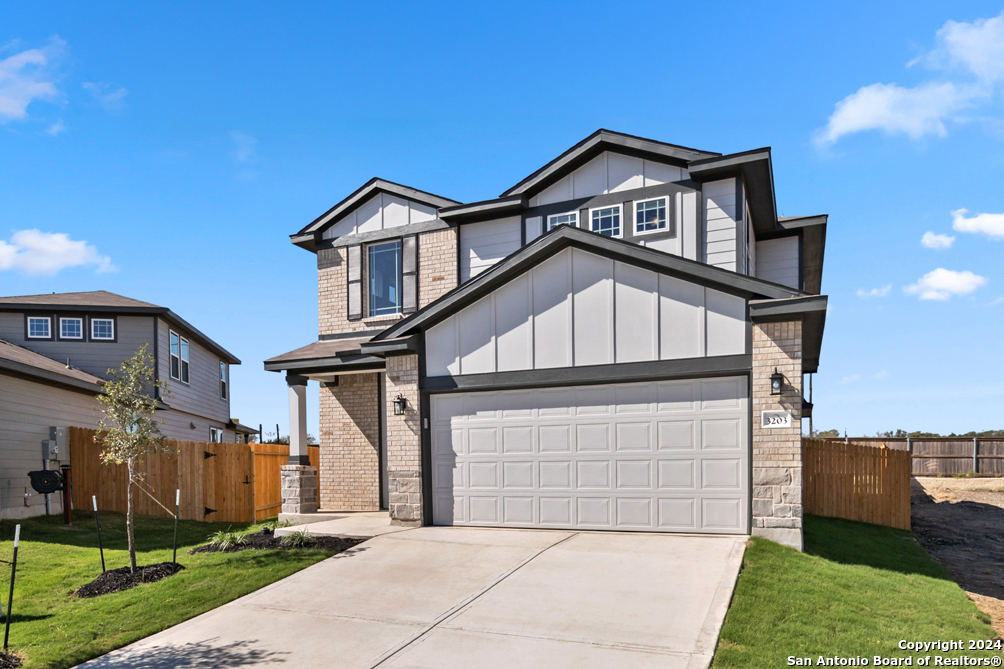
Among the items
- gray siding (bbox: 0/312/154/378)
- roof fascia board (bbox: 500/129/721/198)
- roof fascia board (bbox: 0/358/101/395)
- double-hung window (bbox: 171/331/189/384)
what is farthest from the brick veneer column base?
double-hung window (bbox: 171/331/189/384)

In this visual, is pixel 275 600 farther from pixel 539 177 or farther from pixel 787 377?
pixel 539 177

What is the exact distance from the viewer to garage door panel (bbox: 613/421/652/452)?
11.2 metres

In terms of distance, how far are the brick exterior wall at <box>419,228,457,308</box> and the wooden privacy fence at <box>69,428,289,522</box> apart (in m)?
6.01

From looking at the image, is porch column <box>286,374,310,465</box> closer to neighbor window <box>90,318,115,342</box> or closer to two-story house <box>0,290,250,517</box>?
two-story house <box>0,290,250,517</box>

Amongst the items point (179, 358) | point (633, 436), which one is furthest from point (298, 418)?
point (179, 358)

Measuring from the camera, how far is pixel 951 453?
27.1m

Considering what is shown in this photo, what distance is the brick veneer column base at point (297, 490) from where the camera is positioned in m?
14.8

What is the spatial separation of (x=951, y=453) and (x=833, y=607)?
24.0 meters

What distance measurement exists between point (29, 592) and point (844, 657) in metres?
10.2

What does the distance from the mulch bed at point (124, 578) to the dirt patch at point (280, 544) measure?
1305 millimetres

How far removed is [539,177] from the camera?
1503 cm

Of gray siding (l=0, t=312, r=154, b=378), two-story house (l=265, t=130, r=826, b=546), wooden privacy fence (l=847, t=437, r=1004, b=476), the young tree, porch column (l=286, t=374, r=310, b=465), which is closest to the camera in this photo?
the young tree

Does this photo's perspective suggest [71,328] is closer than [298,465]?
No

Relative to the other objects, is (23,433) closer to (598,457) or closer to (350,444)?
(350,444)
